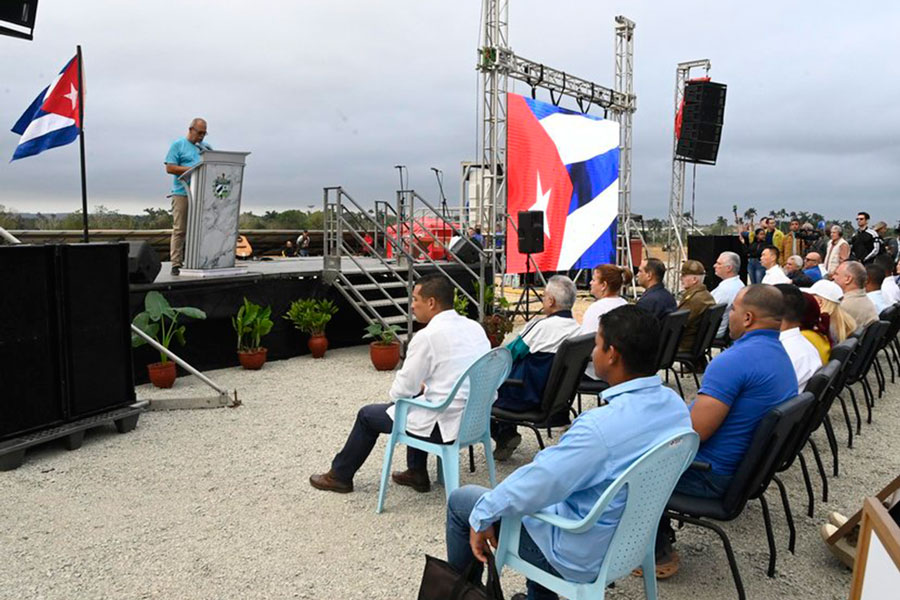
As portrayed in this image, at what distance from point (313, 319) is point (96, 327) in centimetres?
284

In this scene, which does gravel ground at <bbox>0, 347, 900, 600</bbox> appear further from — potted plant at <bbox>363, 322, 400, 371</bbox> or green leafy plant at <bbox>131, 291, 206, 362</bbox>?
potted plant at <bbox>363, 322, 400, 371</bbox>

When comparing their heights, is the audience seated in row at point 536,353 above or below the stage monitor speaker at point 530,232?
below

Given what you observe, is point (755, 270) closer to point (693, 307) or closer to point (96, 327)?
point (693, 307)

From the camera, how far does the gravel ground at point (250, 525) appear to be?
2.57m

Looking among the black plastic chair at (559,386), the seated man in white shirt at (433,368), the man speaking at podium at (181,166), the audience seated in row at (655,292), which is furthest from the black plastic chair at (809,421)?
the man speaking at podium at (181,166)

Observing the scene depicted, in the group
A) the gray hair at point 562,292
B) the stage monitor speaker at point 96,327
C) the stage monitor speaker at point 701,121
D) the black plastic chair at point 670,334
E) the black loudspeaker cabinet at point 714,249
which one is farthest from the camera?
the stage monitor speaker at point 701,121

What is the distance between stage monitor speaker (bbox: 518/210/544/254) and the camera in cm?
951

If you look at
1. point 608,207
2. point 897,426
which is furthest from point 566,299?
point 608,207

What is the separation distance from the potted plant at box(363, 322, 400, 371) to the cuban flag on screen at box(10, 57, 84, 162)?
3.08m

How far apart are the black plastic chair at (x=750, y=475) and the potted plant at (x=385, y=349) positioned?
4.26 meters

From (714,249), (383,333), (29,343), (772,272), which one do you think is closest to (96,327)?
(29,343)

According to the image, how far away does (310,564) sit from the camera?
2.70 m

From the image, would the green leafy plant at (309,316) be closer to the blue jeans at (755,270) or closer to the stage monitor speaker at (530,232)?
the stage monitor speaker at (530,232)

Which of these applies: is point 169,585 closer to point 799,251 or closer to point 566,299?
point 566,299
